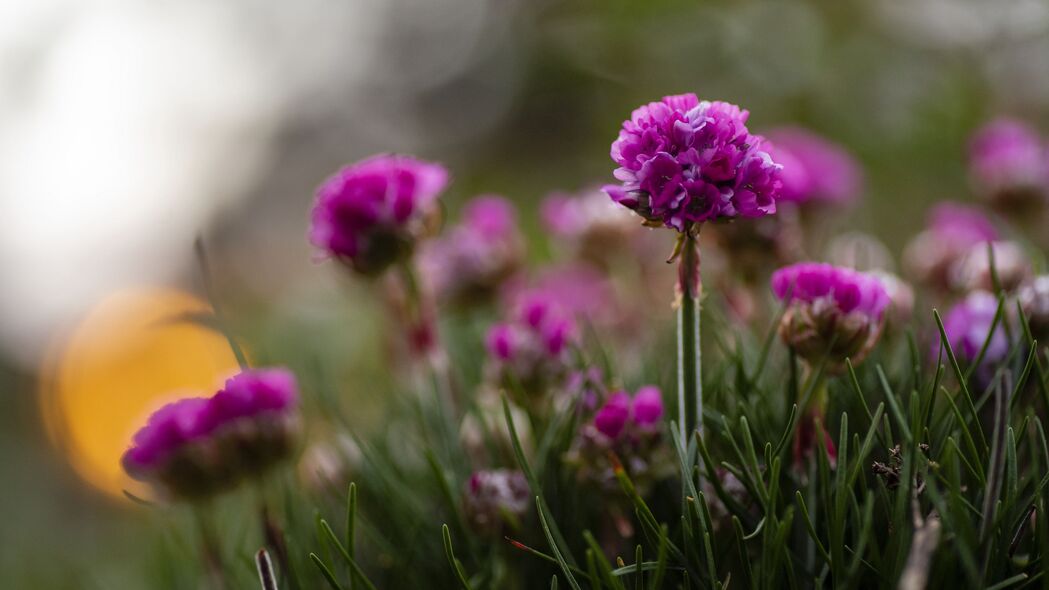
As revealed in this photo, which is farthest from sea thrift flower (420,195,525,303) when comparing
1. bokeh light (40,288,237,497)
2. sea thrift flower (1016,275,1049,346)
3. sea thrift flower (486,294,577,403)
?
bokeh light (40,288,237,497)

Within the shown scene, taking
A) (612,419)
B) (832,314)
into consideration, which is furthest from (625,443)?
(832,314)

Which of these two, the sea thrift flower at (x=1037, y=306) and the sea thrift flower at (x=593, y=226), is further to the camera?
the sea thrift flower at (x=593, y=226)

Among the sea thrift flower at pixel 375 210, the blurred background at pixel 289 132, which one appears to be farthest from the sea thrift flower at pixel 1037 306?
the blurred background at pixel 289 132

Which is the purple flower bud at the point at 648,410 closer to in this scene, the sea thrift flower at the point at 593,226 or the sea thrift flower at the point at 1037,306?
the sea thrift flower at the point at 1037,306

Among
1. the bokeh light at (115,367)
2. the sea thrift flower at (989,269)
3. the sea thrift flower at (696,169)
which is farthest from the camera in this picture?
the bokeh light at (115,367)

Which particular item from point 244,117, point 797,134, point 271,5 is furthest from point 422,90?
point 797,134

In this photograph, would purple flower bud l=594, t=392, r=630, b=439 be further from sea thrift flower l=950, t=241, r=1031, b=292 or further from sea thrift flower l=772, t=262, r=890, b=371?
sea thrift flower l=950, t=241, r=1031, b=292

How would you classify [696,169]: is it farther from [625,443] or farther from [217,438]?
[217,438]
